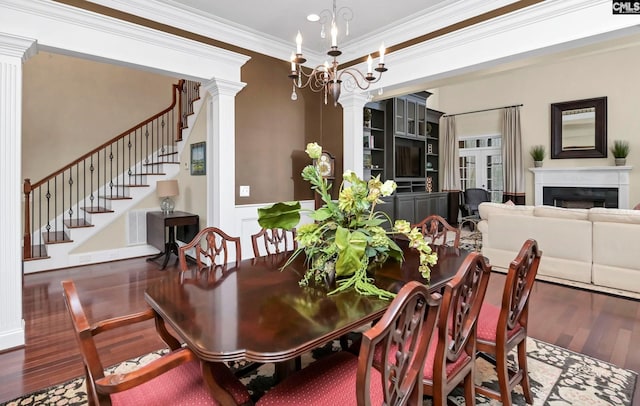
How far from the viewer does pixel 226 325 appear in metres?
1.21

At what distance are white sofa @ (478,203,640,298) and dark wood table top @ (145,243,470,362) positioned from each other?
2.72 metres

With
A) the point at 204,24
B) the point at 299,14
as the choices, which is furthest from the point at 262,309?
the point at 204,24

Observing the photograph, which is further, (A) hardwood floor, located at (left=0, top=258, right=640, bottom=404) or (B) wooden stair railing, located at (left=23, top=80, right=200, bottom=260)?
(B) wooden stair railing, located at (left=23, top=80, right=200, bottom=260)

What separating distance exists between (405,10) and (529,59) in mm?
1245

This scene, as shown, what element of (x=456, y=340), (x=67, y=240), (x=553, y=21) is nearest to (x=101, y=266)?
(x=67, y=240)

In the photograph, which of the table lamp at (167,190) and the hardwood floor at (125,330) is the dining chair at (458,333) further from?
the table lamp at (167,190)

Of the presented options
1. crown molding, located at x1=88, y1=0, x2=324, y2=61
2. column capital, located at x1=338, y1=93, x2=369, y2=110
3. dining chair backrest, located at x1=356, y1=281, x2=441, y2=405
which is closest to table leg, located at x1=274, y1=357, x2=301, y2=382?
dining chair backrest, located at x1=356, y1=281, x2=441, y2=405

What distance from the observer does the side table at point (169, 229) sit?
4598mm

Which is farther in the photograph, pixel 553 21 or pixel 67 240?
pixel 67 240

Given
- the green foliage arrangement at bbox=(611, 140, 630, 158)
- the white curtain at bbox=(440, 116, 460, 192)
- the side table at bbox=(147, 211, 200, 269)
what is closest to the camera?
the side table at bbox=(147, 211, 200, 269)

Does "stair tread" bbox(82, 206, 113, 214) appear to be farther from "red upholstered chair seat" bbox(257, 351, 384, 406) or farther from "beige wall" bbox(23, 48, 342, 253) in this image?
"red upholstered chair seat" bbox(257, 351, 384, 406)

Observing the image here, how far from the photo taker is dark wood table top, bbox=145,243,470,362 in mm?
1075

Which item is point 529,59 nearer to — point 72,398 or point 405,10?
point 405,10

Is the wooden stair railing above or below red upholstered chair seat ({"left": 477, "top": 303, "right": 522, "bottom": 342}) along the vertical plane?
above
